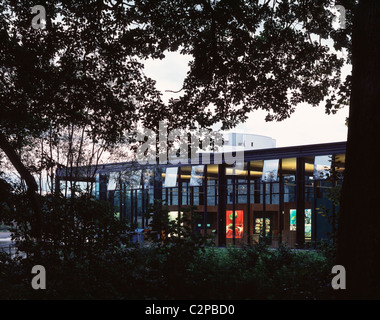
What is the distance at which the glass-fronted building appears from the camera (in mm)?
28094

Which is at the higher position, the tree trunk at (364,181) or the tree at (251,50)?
the tree at (251,50)

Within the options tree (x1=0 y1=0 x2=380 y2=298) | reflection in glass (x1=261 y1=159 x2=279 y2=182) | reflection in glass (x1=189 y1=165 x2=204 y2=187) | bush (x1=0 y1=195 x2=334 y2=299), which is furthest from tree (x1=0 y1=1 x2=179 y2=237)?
reflection in glass (x1=189 y1=165 x2=204 y2=187)

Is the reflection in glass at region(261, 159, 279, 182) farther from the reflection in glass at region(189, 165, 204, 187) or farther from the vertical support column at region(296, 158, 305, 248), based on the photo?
the reflection in glass at region(189, 165, 204, 187)

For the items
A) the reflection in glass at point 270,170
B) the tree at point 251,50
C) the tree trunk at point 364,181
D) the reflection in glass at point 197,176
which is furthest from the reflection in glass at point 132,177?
the tree trunk at point 364,181

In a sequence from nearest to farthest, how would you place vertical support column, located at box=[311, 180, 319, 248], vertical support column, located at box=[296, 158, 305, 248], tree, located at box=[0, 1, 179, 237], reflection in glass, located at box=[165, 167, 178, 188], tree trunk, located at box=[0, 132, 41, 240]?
tree trunk, located at box=[0, 132, 41, 240] → tree, located at box=[0, 1, 179, 237] → vertical support column, located at box=[311, 180, 319, 248] → vertical support column, located at box=[296, 158, 305, 248] → reflection in glass, located at box=[165, 167, 178, 188]

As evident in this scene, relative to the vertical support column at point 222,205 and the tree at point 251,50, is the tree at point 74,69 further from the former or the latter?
the vertical support column at point 222,205

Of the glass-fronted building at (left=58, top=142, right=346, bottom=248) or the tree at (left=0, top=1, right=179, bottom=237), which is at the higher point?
the tree at (left=0, top=1, right=179, bottom=237)

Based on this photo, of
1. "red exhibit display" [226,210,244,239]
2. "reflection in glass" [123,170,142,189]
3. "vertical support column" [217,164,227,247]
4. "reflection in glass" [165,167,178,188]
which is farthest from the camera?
"reflection in glass" [165,167,178,188]

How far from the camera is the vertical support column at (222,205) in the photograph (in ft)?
108

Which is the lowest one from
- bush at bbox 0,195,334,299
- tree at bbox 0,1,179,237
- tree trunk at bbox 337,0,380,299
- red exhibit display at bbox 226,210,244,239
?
red exhibit display at bbox 226,210,244,239

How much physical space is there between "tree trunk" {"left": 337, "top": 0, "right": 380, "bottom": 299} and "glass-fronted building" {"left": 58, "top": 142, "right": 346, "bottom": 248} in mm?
20430
